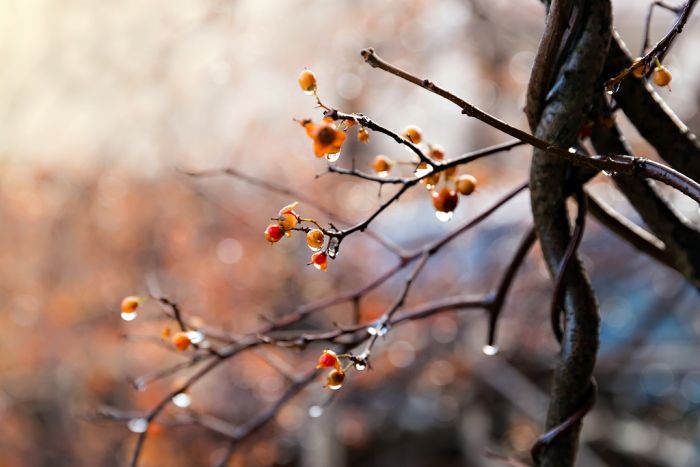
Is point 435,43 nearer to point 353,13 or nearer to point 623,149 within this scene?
point 353,13

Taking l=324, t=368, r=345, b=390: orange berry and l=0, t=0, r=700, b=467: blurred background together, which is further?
l=0, t=0, r=700, b=467: blurred background

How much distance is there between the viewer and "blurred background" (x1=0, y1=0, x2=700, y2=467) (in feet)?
8.11

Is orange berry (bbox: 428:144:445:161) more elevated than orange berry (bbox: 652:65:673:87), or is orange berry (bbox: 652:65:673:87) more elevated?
orange berry (bbox: 652:65:673:87)

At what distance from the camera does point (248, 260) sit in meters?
2.74

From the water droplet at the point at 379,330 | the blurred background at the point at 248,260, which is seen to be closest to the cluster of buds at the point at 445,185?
the water droplet at the point at 379,330

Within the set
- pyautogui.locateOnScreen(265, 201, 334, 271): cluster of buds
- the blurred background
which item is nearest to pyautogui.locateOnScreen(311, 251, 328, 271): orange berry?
pyautogui.locateOnScreen(265, 201, 334, 271): cluster of buds

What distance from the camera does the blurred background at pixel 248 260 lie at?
247 cm

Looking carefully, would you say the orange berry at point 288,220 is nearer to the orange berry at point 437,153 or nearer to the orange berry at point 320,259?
the orange berry at point 320,259

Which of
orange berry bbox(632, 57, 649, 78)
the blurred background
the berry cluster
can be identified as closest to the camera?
orange berry bbox(632, 57, 649, 78)

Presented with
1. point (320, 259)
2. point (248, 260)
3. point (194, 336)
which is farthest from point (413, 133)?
point (248, 260)

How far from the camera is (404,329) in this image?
2748mm

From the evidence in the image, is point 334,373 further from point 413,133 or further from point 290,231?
point 413,133

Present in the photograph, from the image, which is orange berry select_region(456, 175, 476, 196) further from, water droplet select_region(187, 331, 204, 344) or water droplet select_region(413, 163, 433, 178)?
water droplet select_region(187, 331, 204, 344)

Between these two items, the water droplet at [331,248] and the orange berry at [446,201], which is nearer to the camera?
the water droplet at [331,248]
